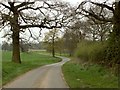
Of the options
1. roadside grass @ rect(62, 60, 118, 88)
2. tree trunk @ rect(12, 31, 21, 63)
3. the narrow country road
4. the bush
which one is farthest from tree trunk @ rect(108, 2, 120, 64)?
tree trunk @ rect(12, 31, 21, 63)

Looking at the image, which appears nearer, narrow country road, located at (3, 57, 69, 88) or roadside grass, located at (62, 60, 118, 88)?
roadside grass, located at (62, 60, 118, 88)

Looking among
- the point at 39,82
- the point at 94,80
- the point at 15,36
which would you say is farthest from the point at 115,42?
the point at 15,36

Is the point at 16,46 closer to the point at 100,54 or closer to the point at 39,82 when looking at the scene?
the point at 100,54

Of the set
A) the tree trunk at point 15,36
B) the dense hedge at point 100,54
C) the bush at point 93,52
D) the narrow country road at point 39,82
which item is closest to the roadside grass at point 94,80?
the narrow country road at point 39,82

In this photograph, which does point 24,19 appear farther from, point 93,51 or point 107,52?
point 107,52

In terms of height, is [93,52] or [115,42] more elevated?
[115,42]

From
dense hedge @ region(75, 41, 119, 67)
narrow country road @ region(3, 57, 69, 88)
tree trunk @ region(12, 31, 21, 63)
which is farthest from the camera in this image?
tree trunk @ region(12, 31, 21, 63)

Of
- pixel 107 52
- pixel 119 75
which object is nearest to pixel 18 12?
pixel 107 52

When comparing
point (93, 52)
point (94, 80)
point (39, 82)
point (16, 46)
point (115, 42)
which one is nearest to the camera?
point (94, 80)

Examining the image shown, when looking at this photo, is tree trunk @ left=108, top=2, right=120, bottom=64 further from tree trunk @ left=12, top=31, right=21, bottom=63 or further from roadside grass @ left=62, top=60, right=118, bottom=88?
tree trunk @ left=12, top=31, right=21, bottom=63

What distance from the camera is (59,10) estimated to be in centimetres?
3978

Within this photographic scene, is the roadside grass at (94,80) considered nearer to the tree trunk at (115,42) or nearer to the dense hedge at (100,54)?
the tree trunk at (115,42)

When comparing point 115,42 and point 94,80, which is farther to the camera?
point 115,42

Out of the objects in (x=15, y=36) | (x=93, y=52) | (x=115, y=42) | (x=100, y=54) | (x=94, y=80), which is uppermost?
(x=15, y=36)
